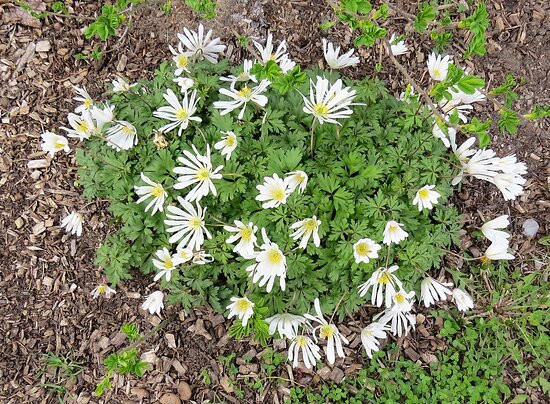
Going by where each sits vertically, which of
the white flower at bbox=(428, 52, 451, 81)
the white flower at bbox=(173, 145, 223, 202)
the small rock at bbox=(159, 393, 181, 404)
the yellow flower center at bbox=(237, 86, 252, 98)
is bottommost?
the small rock at bbox=(159, 393, 181, 404)

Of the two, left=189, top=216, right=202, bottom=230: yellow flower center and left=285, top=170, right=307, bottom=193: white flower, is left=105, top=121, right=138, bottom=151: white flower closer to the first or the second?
left=189, top=216, right=202, bottom=230: yellow flower center

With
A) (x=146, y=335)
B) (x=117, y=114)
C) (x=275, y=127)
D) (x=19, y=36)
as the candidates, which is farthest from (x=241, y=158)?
(x=19, y=36)

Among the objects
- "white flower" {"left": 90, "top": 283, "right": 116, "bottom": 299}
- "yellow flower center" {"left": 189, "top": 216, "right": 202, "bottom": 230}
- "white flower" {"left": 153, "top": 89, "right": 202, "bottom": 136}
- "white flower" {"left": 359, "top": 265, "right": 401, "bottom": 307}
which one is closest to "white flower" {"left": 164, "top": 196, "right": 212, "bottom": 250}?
"yellow flower center" {"left": 189, "top": 216, "right": 202, "bottom": 230}

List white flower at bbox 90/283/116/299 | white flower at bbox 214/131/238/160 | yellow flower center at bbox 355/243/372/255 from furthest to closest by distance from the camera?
white flower at bbox 90/283/116/299
white flower at bbox 214/131/238/160
yellow flower center at bbox 355/243/372/255

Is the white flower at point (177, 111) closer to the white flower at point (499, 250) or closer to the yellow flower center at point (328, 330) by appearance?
the yellow flower center at point (328, 330)

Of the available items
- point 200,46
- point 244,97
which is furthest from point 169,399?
point 200,46

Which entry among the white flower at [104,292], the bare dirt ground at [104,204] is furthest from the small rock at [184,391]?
the white flower at [104,292]

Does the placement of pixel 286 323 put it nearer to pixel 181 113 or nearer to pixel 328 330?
pixel 328 330
